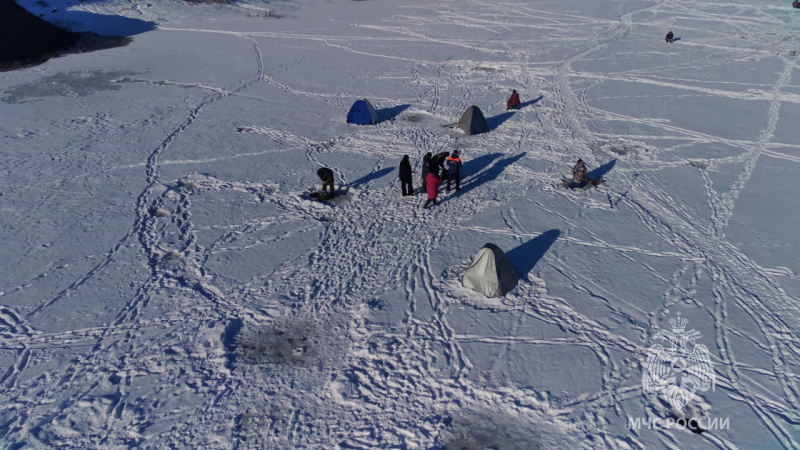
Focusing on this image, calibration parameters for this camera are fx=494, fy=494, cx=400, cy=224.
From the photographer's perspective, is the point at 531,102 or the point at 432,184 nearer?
the point at 432,184

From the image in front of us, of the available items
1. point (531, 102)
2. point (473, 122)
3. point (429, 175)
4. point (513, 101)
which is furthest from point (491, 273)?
point (531, 102)

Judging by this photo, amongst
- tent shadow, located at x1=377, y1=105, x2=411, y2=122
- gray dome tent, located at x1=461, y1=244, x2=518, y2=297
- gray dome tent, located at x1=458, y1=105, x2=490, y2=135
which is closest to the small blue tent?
tent shadow, located at x1=377, y1=105, x2=411, y2=122

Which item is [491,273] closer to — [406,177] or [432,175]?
[432,175]

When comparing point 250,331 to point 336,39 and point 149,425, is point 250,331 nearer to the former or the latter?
point 149,425

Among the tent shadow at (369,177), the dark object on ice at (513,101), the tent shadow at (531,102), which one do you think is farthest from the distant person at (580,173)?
the tent shadow at (531,102)

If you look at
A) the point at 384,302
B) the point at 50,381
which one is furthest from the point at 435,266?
the point at 50,381

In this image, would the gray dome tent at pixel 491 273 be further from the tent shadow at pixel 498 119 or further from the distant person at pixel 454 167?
the tent shadow at pixel 498 119

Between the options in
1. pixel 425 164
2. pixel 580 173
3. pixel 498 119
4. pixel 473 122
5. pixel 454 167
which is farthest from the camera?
pixel 498 119

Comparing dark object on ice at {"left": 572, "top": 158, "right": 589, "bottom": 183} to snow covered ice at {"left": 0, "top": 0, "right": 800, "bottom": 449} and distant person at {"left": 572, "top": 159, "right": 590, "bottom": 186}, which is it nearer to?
distant person at {"left": 572, "top": 159, "right": 590, "bottom": 186}
